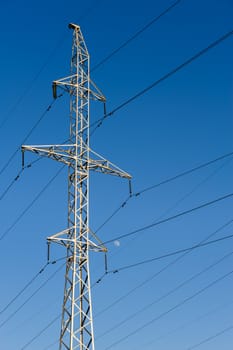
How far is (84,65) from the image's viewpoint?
4003 centimetres

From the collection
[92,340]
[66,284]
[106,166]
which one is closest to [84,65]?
[106,166]

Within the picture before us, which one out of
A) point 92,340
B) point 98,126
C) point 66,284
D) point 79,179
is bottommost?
point 92,340

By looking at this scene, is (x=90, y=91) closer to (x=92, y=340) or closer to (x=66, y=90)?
(x=66, y=90)

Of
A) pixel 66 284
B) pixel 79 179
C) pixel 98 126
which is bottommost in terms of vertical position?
pixel 66 284

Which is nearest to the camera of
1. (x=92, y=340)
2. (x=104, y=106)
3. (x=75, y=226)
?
(x=92, y=340)

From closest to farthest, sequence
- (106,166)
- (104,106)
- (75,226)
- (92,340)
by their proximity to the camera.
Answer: (92,340) → (75,226) → (106,166) → (104,106)

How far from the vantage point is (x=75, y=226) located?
3397cm

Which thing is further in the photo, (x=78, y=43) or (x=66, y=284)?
(x=78, y=43)

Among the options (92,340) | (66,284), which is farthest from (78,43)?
(92,340)

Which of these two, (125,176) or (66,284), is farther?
(125,176)

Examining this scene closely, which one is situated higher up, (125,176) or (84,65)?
(84,65)

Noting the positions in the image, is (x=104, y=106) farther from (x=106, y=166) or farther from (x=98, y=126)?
(x=106, y=166)

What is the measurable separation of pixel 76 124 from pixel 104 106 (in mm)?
2429

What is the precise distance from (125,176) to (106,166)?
4.65ft
